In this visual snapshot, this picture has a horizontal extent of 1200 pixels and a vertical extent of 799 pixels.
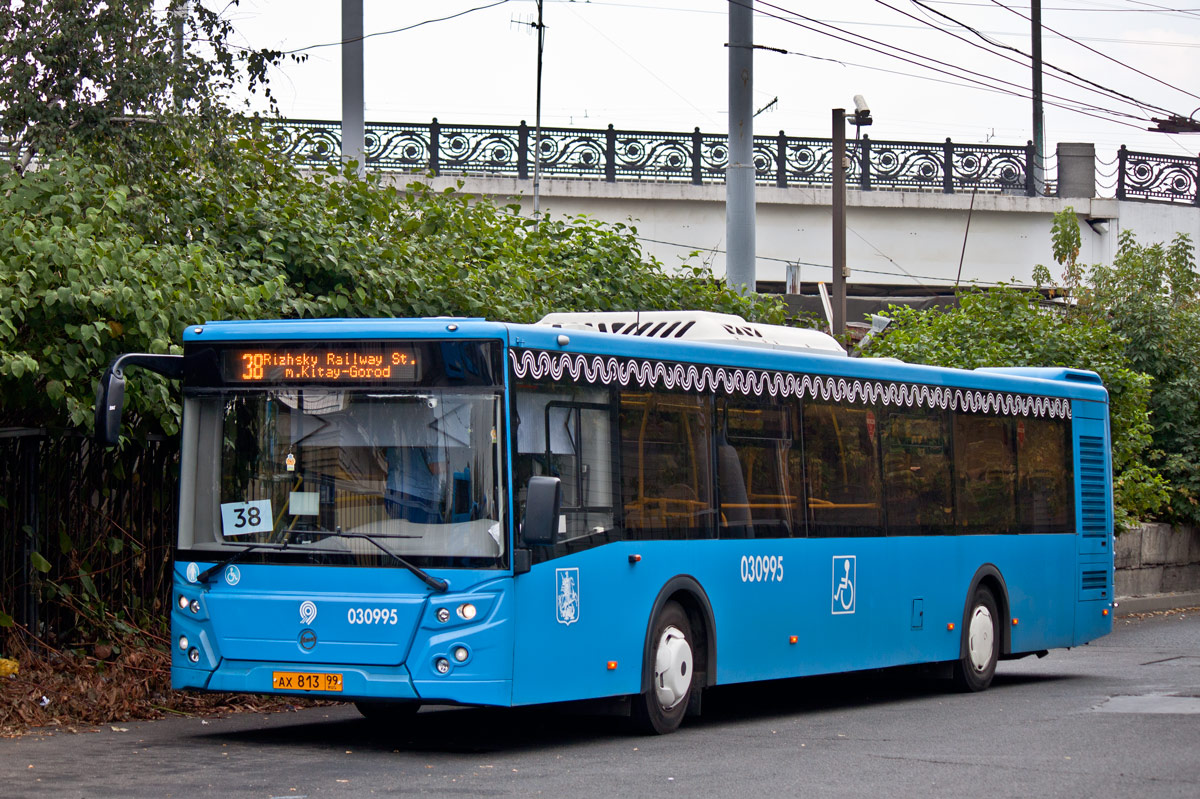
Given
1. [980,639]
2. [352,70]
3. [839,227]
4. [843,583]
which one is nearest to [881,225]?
[839,227]

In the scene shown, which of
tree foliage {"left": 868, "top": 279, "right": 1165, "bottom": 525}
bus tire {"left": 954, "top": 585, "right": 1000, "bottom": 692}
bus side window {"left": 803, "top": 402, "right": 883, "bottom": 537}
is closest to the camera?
bus side window {"left": 803, "top": 402, "right": 883, "bottom": 537}

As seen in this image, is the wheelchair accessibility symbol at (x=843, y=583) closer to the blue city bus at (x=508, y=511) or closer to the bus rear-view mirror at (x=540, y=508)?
the blue city bus at (x=508, y=511)

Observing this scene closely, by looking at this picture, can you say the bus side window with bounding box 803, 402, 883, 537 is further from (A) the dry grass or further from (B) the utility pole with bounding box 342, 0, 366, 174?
(B) the utility pole with bounding box 342, 0, 366, 174

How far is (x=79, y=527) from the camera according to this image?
41.8 ft

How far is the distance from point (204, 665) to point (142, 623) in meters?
3.17

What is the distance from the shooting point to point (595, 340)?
1068cm

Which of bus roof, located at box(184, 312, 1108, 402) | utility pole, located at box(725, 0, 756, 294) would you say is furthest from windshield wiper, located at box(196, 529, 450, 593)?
utility pole, located at box(725, 0, 756, 294)

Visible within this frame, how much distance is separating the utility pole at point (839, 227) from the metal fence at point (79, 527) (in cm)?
1135

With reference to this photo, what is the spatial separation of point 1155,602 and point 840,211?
25.7ft

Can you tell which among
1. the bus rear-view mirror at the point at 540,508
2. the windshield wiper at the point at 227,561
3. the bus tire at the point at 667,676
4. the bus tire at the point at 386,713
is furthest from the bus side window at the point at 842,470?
the windshield wiper at the point at 227,561

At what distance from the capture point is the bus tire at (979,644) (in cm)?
1470

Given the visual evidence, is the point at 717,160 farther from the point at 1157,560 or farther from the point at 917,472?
the point at 917,472

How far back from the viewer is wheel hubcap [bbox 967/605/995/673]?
48.5 ft

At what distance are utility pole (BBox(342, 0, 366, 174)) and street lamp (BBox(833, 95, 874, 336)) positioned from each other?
8175mm
